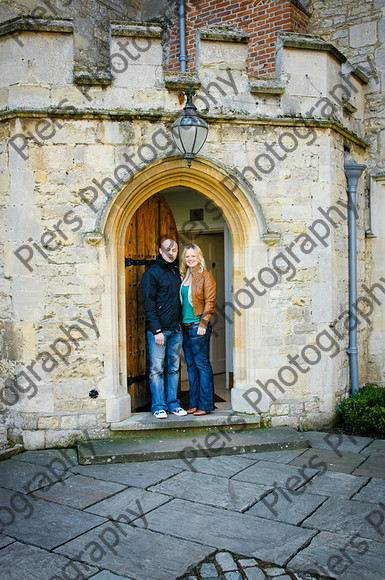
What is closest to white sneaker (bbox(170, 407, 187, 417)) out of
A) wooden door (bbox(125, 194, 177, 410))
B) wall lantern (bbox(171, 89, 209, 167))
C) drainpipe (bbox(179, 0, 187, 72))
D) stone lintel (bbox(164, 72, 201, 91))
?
wooden door (bbox(125, 194, 177, 410))

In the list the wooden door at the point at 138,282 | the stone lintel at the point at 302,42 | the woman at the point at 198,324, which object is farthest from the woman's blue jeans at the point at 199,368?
the stone lintel at the point at 302,42

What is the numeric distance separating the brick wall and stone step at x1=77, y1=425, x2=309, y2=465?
501 cm

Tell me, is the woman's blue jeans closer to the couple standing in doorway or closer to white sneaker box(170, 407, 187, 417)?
the couple standing in doorway

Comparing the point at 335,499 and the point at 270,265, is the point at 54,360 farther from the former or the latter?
the point at 335,499

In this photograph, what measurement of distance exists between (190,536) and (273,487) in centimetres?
103

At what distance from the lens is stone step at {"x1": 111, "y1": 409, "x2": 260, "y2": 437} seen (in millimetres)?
5543

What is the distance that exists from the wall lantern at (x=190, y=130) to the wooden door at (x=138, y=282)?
4.01 feet

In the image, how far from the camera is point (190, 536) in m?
3.64

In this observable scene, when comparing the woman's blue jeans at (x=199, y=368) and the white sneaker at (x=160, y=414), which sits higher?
the woman's blue jeans at (x=199, y=368)

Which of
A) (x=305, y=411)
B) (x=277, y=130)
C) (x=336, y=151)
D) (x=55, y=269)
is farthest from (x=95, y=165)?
(x=305, y=411)

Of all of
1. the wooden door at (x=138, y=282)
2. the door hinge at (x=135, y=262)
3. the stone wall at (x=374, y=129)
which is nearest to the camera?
the door hinge at (x=135, y=262)

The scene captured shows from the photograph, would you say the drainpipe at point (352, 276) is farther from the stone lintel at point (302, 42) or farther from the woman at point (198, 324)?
the woman at point (198, 324)

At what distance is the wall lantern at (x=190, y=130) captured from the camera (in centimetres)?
524

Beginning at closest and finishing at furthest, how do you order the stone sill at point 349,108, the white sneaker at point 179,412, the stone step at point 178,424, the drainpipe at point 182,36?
the stone step at point 178,424
the white sneaker at point 179,412
the stone sill at point 349,108
the drainpipe at point 182,36
